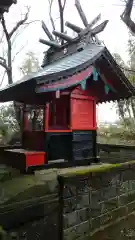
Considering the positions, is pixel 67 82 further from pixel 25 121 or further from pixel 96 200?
pixel 96 200

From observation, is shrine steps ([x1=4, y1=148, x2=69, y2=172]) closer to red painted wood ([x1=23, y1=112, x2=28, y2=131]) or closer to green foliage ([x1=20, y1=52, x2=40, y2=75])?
red painted wood ([x1=23, y1=112, x2=28, y2=131])

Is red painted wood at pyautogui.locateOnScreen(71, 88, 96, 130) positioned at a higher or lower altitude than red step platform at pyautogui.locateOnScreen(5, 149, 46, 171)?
higher

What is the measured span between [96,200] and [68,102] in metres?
4.47

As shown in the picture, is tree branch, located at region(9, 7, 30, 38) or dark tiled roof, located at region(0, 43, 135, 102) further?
tree branch, located at region(9, 7, 30, 38)

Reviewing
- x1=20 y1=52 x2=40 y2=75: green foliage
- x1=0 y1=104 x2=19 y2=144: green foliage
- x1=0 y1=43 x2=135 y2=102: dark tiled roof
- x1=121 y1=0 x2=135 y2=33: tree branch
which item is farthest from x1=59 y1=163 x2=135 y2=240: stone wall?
x1=20 y1=52 x2=40 y2=75: green foliage

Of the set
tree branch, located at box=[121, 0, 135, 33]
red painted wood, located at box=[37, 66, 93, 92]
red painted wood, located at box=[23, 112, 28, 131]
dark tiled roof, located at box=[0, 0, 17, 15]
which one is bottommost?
red painted wood, located at box=[23, 112, 28, 131]

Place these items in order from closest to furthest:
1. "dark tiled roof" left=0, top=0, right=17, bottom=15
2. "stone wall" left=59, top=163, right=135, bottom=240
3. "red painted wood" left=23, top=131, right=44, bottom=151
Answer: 1. "stone wall" left=59, top=163, right=135, bottom=240
2. "dark tiled roof" left=0, top=0, right=17, bottom=15
3. "red painted wood" left=23, top=131, right=44, bottom=151

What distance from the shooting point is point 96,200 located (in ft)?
11.5

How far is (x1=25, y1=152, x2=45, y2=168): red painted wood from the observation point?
678cm

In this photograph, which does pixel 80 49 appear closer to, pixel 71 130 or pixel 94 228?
pixel 71 130

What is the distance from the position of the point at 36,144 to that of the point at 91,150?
2077mm

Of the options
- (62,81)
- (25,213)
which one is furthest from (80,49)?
(25,213)

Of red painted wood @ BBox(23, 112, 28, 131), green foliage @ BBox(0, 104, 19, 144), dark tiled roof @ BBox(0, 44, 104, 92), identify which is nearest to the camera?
dark tiled roof @ BBox(0, 44, 104, 92)

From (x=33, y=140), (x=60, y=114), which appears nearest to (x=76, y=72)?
(x=60, y=114)
